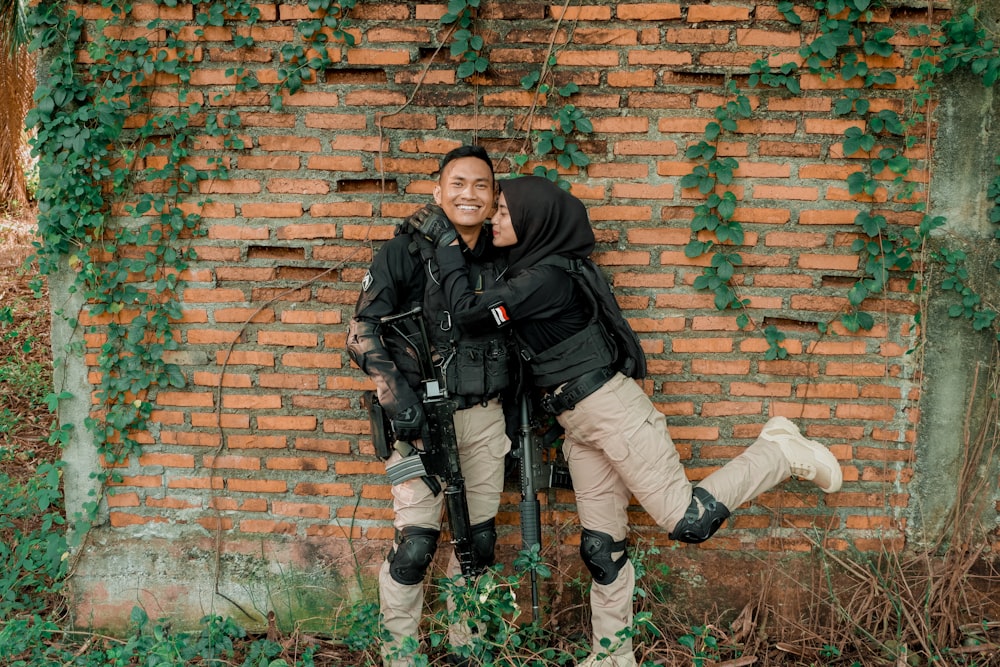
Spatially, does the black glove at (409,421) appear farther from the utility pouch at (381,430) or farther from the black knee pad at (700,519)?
the black knee pad at (700,519)

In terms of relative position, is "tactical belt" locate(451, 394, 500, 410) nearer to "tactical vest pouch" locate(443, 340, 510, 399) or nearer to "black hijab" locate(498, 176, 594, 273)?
"tactical vest pouch" locate(443, 340, 510, 399)

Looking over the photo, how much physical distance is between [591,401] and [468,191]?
0.95m

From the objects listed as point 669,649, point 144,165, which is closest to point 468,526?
point 669,649

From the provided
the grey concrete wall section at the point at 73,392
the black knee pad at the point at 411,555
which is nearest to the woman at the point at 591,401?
the black knee pad at the point at 411,555

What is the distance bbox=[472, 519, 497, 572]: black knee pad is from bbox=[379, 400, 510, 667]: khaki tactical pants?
1.2 inches

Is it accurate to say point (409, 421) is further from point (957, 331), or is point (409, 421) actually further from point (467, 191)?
point (957, 331)

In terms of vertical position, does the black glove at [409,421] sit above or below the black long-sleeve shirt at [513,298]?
below

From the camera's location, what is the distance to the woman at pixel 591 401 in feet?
9.45

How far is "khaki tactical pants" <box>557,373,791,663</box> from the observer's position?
3.00 meters

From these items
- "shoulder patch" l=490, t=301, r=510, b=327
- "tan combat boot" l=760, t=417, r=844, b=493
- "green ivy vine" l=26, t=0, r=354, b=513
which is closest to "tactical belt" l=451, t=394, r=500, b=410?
"shoulder patch" l=490, t=301, r=510, b=327

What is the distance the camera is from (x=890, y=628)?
10.8 ft

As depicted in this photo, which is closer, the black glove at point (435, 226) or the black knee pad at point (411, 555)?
the black glove at point (435, 226)

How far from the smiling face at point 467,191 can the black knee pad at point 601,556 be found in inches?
54.6

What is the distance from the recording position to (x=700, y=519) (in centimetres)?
298
